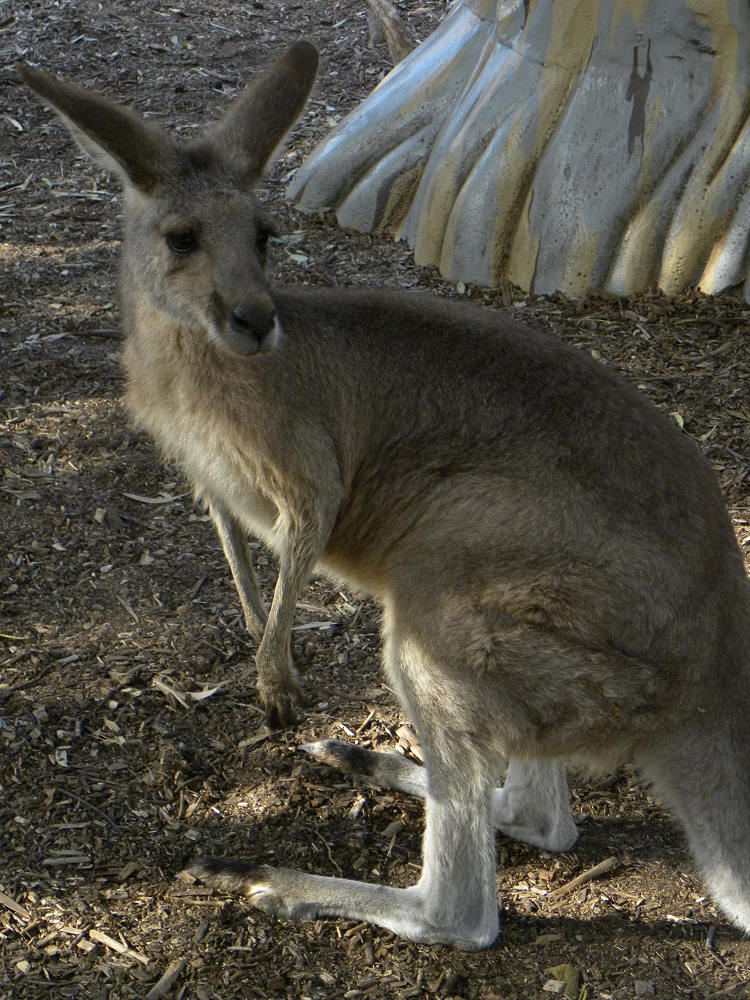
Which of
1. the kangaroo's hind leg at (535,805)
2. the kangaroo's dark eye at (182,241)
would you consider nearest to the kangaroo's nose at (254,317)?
the kangaroo's dark eye at (182,241)

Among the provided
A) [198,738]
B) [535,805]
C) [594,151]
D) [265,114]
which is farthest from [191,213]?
[594,151]

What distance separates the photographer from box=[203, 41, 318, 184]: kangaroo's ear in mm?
3262

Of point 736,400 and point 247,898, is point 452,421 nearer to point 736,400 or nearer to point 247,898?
point 247,898

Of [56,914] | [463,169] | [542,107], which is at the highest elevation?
[542,107]

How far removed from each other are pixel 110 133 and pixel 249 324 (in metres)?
0.60

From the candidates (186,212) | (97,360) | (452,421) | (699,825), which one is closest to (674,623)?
(699,825)

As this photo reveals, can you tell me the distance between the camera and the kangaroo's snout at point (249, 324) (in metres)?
2.93

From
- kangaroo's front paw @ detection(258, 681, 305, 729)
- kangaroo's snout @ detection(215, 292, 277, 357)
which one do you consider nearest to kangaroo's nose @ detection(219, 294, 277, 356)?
kangaroo's snout @ detection(215, 292, 277, 357)

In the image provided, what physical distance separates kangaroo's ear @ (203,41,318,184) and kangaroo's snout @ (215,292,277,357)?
1.50 feet

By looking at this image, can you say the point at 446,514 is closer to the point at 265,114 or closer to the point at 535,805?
the point at 535,805

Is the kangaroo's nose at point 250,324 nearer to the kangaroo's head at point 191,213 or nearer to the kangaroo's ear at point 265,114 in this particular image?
the kangaroo's head at point 191,213

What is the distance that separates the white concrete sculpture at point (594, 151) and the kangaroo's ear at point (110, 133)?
108 inches

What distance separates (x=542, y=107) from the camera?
5.52 meters

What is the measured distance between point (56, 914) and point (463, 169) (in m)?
3.93
